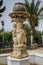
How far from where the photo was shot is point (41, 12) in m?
20.3

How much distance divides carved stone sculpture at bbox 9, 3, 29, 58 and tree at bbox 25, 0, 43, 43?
1180 cm

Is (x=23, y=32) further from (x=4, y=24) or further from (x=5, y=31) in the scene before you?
(x=4, y=24)

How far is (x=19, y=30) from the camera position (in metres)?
7.27

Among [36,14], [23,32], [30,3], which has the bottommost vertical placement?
[23,32]

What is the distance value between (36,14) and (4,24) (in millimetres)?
3992

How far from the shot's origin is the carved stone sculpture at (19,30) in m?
7.17

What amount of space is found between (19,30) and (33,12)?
41.2 feet

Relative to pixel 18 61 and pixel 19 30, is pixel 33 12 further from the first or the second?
pixel 18 61

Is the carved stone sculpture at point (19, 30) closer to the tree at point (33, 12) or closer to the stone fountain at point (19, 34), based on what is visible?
the stone fountain at point (19, 34)

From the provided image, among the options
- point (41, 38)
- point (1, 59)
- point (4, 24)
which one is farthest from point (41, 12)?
point (1, 59)

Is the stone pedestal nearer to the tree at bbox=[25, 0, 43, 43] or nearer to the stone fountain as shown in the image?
the stone fountain

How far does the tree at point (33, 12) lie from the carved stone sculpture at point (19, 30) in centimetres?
1180

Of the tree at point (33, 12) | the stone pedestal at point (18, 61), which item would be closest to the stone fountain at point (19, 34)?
the stone pedestal at point (18, 61)

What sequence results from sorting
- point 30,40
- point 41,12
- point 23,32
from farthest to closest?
point 41,12 → point 30,40 → point 23,32
